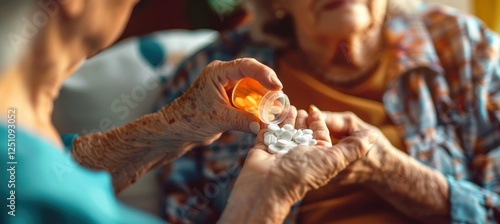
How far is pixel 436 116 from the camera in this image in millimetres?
1095

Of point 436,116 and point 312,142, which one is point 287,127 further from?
point 436,116

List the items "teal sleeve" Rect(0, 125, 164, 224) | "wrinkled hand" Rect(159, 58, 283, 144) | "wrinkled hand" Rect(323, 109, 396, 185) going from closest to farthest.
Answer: "teal sleeve" Rect(0, 125, 164, 224), "wrinkled hand" Rect(159, 58, 283, 144), "wrinkled hand" Rect(323, 109, 396, 185)

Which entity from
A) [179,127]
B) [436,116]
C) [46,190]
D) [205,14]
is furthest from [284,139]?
[205,14]

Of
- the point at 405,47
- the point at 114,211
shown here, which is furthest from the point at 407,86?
the point at 114,211

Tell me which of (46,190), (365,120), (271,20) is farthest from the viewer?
(271,20)

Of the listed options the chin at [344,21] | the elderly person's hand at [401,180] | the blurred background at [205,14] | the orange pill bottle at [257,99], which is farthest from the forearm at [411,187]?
the blurred background at [205,14]

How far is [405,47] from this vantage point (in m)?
1.16

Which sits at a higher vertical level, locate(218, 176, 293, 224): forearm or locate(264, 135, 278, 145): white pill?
locate(264, 135, 278, 145): white pill

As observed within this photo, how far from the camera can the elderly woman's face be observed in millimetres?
1023

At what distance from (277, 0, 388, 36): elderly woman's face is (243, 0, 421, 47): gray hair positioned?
0.20ft

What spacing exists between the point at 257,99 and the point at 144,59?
59cm
